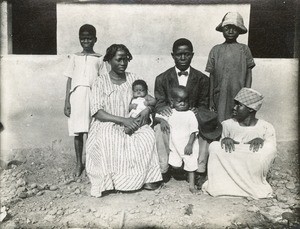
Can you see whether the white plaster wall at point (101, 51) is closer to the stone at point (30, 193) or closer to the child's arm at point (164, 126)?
the child's arm at point (164, 126)

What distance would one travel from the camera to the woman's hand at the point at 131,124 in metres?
3.74

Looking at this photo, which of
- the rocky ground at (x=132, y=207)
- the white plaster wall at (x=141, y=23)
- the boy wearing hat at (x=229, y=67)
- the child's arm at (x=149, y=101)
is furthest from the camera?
the white plaster wall at (x=141, y=23)

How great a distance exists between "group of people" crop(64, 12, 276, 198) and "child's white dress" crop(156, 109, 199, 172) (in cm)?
1

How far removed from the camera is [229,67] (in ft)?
13.9

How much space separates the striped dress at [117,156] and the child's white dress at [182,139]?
224 millimetres

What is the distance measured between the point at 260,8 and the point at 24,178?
161 inches

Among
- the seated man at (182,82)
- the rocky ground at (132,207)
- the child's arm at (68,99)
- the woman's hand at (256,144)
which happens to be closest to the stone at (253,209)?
the rocky ground at (132,207)

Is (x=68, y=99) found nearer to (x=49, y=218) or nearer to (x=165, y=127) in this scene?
(x=165, y=127)

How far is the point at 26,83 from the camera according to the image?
4.95 meters

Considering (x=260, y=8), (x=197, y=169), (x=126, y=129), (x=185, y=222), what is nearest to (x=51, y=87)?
(x=126, y=129)

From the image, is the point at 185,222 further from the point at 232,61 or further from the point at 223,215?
the point at 232,61

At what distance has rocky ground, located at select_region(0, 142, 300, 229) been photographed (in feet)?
10.8

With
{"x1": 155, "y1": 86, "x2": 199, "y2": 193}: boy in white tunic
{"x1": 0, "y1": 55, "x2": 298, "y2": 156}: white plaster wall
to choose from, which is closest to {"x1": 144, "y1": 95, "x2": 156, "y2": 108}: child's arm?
{"x1": 155, "y1": 86, "x2": 199, "y2": 193}: boy in white tunic

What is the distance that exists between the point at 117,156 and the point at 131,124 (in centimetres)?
38
